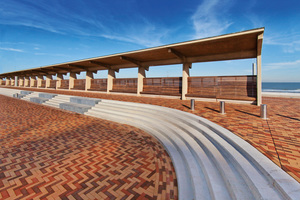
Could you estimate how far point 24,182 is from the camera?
2619 mm

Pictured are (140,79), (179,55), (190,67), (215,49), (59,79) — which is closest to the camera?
(215,49)

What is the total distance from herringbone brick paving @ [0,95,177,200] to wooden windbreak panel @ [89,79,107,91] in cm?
1384

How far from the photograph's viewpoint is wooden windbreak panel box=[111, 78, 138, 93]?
1588 cm

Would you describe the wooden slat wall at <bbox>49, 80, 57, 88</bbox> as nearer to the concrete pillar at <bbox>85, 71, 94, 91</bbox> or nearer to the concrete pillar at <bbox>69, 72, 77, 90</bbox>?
the concrete pillar at <bbox>69, 72, 77, 90</bbox>

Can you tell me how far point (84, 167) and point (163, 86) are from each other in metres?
11.4

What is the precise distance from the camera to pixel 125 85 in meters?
16.7

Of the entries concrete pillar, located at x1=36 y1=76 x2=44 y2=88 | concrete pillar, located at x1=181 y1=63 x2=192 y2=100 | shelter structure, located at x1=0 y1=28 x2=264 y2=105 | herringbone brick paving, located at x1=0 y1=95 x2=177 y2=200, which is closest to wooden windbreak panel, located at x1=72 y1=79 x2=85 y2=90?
shelter structure, located at x1=0 y1=28 x2=264 y2=105

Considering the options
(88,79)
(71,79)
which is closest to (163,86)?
(88,79)

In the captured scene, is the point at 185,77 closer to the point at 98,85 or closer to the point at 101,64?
the point at 101,64

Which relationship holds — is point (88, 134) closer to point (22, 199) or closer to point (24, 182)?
point (24, 182)

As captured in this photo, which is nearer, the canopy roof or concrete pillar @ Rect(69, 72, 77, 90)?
the canopy roof

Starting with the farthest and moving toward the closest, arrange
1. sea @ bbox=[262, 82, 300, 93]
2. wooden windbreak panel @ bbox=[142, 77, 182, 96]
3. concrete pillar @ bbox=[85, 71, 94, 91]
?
sea @ bbox=[262, 82, 300, 93], concrete pillar @ bbox=[85, 71, 94, 91], wooden windbreak panel @ bbox=[142, 77, 182, 96]

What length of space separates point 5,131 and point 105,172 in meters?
5.48

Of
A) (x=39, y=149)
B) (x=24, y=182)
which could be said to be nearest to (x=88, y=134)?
(x=39, y=149)
